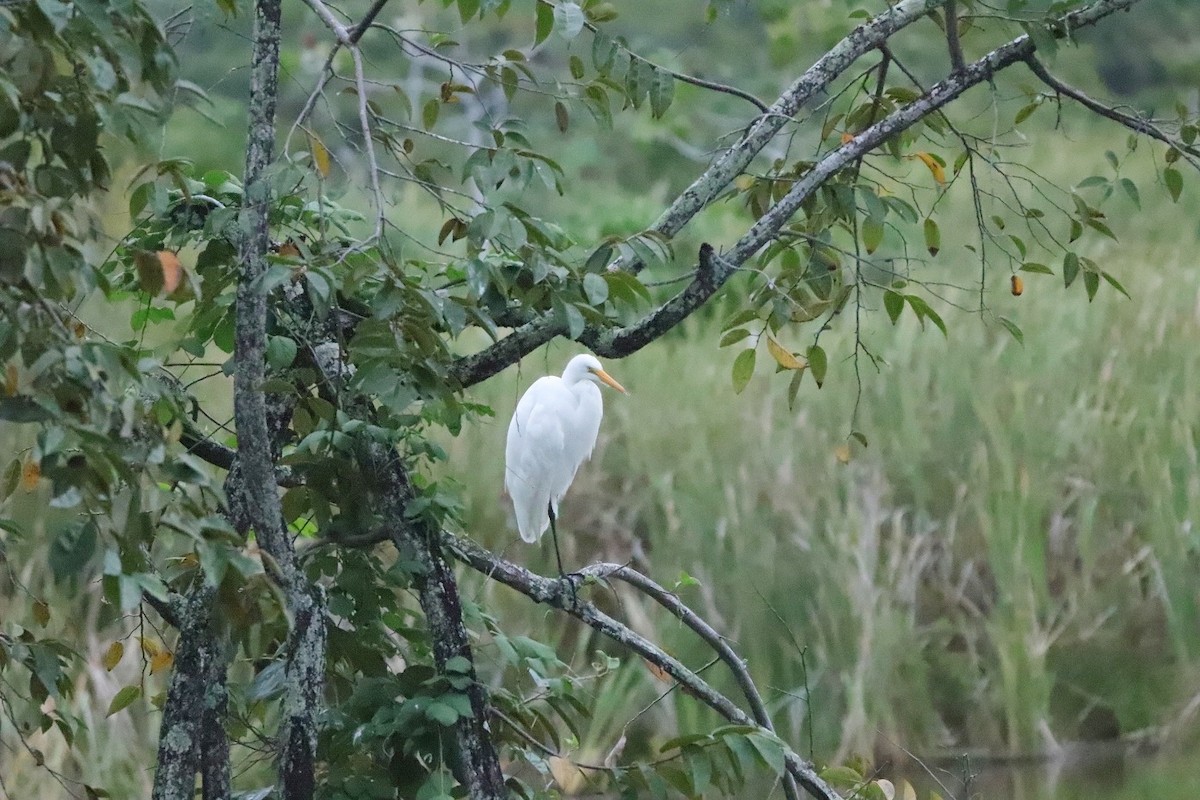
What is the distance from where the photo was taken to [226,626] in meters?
1.01

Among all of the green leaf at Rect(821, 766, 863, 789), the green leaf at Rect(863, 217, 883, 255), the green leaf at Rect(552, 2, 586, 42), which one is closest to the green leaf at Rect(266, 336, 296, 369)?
the green leaf at Rect(552, 2, 586, 42)

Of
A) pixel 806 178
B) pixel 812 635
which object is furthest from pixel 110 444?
pixel 812 635

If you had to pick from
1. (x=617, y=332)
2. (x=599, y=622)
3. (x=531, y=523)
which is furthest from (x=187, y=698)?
A: (x=531, y=523)

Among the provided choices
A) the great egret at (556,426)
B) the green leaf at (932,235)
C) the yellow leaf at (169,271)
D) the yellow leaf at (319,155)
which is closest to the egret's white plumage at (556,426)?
the great egret at (556,426)

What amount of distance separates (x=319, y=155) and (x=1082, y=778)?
264 centimetres

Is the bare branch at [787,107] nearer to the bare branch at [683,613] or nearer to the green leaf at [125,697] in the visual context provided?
the bare branch at [683,613]

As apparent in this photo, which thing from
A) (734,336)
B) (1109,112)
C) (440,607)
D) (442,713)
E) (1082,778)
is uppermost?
(1109,112)

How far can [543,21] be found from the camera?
1.21 m

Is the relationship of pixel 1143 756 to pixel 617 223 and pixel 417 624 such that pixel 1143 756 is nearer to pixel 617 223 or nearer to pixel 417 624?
pixel 417 624

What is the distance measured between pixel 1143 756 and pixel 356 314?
2557mm

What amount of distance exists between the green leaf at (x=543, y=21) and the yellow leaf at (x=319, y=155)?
0.22 metres

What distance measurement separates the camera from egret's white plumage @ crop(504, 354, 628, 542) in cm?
239

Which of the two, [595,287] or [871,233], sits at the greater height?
[871,233]

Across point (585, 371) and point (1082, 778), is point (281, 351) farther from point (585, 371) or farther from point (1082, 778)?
point (1082, 778)
